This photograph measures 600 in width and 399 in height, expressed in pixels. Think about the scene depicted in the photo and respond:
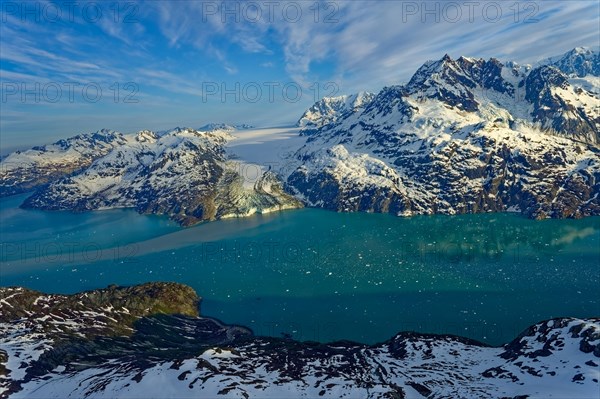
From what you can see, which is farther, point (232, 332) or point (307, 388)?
point (232, 332)

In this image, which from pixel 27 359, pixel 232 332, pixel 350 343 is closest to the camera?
pixel 27 359

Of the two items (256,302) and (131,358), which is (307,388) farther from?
(256,302)

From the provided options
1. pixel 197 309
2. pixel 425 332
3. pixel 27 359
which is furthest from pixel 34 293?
pixel 425 332

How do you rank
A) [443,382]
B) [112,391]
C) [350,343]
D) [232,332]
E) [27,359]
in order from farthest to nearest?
[232,332], [350,343], [27,359], [443,382], [112,391]

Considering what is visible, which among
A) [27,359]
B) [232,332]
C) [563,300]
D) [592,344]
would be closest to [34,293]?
[27,359]

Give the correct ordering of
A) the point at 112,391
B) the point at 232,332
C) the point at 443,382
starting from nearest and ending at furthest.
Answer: the point at 112,391 < the point at 443,382 < the point at 232,332

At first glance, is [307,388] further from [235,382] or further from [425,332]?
[425,332]

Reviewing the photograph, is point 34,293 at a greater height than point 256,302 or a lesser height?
greater
